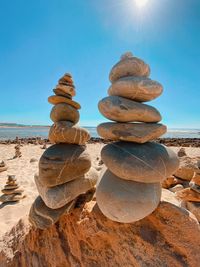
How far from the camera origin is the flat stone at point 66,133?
2703 millimetres

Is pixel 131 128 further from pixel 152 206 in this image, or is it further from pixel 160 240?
pixel 160 240

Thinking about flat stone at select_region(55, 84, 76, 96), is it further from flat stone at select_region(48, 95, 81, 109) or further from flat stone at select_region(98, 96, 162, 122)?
flat stone at select_region(98, 96, 162, 122)

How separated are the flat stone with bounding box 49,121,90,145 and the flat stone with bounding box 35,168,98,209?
0.62 metres

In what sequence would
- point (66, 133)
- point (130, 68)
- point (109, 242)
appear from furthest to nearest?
point (66, 133) < point (130, 68) < point (109, 242)

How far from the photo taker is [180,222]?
7.23 feet

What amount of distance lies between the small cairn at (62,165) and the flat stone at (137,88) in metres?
0.86

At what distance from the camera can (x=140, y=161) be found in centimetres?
210

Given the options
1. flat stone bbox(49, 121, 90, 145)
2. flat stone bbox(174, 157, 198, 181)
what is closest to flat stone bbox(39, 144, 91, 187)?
flat stone bbox(49, 121, 90, 145)

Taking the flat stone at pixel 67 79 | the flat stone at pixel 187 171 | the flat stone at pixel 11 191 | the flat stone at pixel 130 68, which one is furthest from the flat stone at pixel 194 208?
the flat stone at pixel 11 191

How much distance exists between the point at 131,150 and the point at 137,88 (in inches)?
31.1

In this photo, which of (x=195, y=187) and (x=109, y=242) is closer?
(x=109, y=242)

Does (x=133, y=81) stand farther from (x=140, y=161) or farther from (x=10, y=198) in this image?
(x=10, y=198)

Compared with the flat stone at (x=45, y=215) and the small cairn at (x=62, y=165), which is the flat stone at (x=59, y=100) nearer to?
the small cairn at (x=62, y=165)

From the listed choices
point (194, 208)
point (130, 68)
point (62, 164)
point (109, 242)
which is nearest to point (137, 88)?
point (130, 68)
